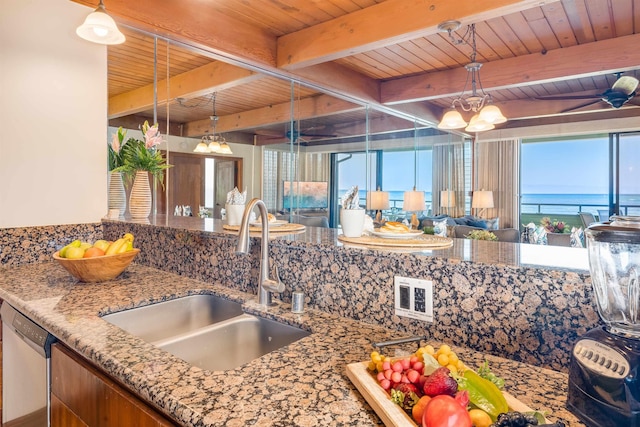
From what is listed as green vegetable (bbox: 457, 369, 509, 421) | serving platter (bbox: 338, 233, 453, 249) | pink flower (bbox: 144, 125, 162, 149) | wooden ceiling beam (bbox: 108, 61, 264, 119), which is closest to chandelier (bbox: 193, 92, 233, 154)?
wooden ceiling beam (bbox: 108, 61, 264, 119)

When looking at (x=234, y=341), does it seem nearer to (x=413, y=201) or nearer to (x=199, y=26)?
(x=199, y=26)

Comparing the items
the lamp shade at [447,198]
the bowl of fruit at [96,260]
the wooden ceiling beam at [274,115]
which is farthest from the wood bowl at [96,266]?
the lamp shade at [447,198]

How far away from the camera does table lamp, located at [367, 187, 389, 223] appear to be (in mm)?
5547

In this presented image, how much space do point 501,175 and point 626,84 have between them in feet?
11.5

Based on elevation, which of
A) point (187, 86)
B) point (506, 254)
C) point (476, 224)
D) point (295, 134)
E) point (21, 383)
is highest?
point (187, 86)

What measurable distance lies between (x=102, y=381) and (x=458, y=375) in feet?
2.52

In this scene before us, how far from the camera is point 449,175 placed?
23.4 feet

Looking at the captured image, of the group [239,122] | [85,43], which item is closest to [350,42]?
[239,122]

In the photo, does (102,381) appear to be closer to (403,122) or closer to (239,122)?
(239,122)

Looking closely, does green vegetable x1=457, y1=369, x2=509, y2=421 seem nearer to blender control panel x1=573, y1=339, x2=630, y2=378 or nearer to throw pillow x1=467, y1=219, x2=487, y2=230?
blender control panel x1=573, y1=339, x2=630, y2=378

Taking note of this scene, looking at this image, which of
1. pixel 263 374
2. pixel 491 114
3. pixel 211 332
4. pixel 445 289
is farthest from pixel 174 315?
pixel 491 114

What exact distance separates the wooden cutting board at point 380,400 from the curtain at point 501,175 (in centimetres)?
754

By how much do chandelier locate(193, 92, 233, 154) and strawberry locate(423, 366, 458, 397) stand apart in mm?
2823

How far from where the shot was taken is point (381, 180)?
5.87 meters
